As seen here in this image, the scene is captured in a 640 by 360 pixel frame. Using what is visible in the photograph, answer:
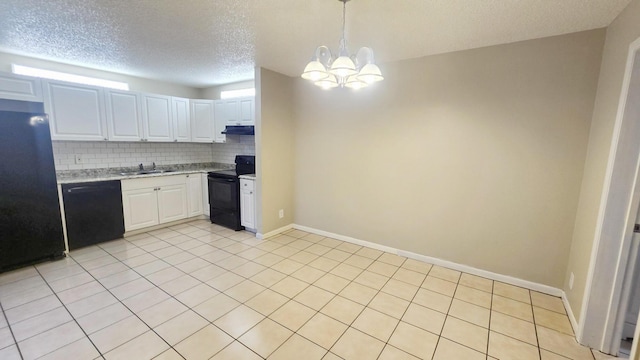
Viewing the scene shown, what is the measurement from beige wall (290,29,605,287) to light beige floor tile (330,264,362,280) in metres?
0.70

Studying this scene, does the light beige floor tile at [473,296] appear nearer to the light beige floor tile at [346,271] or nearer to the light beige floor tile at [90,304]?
the light beige floor tile at [346,271]

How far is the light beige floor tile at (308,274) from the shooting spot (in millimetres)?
2822

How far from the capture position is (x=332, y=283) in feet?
9.03

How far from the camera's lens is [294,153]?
4.27m

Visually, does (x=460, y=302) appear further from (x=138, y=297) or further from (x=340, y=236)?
(x=138, y=297)

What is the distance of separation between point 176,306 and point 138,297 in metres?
0.44

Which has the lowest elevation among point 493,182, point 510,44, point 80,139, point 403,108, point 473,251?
point 473,251

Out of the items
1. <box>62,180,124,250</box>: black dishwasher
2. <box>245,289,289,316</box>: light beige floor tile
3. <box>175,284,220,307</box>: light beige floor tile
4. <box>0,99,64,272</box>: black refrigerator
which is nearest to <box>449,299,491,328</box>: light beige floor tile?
<box>245,289,289,316</box>: light beige floor tile

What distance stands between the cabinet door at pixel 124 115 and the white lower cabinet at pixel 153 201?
0.74m

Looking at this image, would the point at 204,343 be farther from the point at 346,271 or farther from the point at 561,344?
the point at 561,344

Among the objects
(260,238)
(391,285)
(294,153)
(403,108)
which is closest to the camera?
(391,285)

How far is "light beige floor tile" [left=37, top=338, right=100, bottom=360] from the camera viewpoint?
1.75 metres

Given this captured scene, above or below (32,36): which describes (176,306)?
below

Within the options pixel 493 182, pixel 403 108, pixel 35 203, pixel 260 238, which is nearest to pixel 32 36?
pixel 35 203
